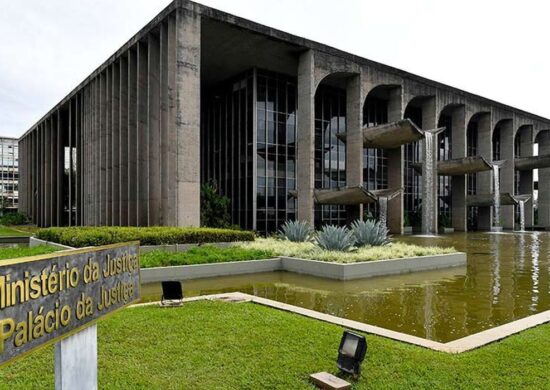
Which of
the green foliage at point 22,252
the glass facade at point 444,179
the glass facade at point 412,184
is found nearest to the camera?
the green foliage at point 22,252

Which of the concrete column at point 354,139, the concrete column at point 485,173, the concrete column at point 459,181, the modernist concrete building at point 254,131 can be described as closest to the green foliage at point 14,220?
the modernist concrete building at point 254,131

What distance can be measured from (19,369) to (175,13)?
73.2ft

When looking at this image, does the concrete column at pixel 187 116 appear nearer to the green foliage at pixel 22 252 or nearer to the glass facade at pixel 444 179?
the green foliage at pixel 22 252

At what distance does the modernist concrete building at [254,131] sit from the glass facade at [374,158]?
15 centimetres

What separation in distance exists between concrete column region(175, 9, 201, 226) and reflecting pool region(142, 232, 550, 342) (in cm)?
1023

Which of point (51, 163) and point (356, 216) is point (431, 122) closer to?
point (356, 216)

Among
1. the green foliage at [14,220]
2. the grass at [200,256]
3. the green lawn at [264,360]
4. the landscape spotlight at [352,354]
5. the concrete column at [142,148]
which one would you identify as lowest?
the green foliage at [14,220]

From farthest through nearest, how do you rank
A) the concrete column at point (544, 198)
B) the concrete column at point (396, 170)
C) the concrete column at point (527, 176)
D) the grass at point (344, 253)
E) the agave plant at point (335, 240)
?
1. the concrete column at point (544, 198)
2. the concrete column at point (527, 176)
3. the concrete column at point (396, 170)
4. the agave plant at point (335, 240)
5. the grass at point (344, 253)

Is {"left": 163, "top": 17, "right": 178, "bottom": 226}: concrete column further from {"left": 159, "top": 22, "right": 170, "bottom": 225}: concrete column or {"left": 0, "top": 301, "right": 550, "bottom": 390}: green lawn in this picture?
{"left": 0, "top": 301, "right": 550, "bottom": 390}: green lawn

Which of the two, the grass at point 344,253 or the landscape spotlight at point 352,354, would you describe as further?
the grass at point 344,253

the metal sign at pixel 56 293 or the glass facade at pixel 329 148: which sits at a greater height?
the glass facade at pixel 329 148

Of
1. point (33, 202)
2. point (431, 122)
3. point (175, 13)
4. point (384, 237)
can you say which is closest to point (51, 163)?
point (33, 202)

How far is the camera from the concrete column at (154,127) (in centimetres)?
2614

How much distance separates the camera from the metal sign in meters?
2.71
